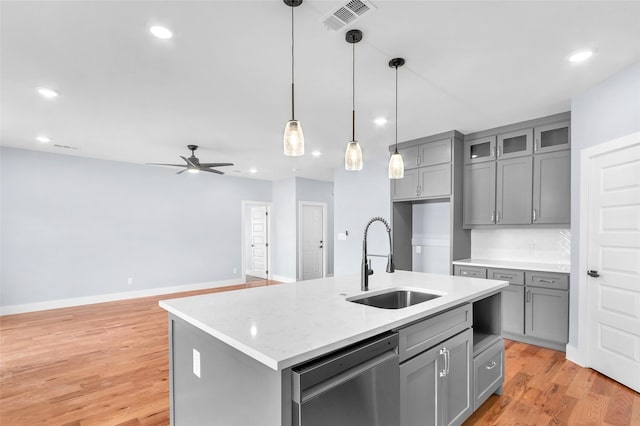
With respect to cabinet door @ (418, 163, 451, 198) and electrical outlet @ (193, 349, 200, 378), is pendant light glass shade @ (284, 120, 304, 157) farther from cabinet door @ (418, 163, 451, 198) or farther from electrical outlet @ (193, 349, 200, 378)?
cabinet door @ (418, 163, 451, 198)

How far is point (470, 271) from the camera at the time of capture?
4.01 metres

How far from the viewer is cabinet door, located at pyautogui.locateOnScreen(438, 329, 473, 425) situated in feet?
6.21

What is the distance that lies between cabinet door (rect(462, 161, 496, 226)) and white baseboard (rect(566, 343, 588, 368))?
154 cm

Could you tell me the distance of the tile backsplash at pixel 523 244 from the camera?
3848 millimetres

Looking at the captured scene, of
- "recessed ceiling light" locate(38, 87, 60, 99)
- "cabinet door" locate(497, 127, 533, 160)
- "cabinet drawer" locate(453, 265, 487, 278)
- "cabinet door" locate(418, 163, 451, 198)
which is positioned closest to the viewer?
"recessed ceiling light" locate(38, 87, 60, 99)

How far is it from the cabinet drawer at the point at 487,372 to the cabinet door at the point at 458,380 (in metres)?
0.11

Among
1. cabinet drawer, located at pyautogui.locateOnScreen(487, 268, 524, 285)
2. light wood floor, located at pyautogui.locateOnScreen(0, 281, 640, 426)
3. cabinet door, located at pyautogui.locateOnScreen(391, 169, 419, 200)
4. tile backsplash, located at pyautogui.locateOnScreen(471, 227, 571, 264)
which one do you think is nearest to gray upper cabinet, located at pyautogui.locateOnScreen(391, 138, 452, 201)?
cabinet door, located at pyautogui.locateOnScreen(391, 169, 419, 200)

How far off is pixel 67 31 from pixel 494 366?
3713 mm

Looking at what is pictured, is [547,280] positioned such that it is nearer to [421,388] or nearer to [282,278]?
[421,388]

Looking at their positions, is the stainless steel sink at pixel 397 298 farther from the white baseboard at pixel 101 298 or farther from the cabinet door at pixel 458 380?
the white baseboard at pixel 101 298

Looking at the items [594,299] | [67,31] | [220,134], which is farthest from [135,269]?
[594,299]

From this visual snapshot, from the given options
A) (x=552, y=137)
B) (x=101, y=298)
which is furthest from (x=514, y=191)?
(x=101, y=298)

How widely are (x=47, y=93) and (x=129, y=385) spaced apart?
2.73 meters

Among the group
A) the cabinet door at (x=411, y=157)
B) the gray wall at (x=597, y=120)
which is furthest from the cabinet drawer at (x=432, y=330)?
the cabinet door at (x=411, y=157)
